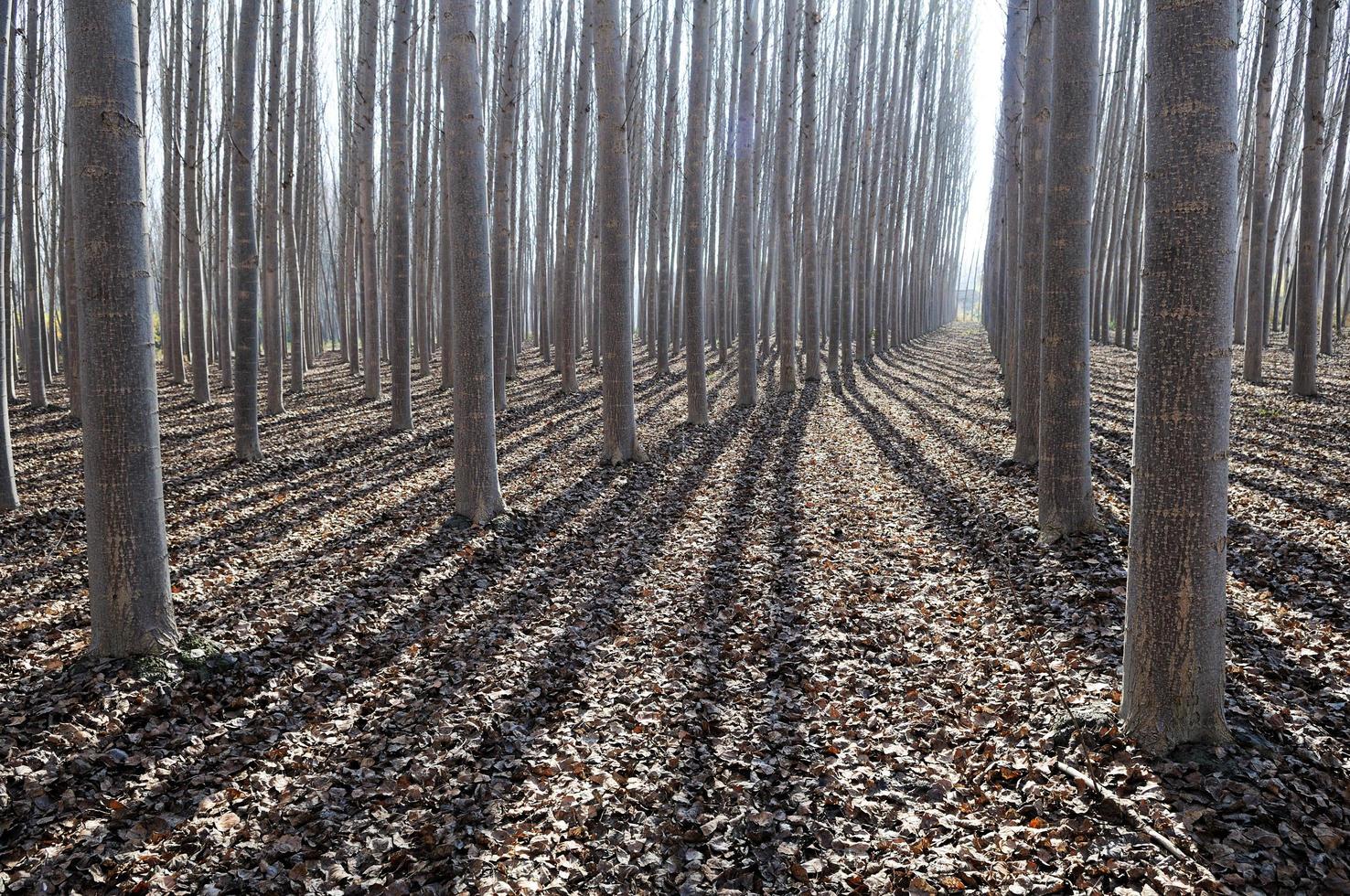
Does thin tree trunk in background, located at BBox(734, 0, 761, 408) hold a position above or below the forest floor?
above

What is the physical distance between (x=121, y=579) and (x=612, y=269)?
228 inches

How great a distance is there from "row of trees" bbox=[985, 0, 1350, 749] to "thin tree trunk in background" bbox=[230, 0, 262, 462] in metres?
7.77

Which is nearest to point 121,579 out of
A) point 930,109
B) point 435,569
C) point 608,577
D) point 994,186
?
point 435,569

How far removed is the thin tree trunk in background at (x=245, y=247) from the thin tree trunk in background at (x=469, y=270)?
3.49 m

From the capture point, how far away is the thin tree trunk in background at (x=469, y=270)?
20.3 ft

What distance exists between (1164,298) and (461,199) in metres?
5.07

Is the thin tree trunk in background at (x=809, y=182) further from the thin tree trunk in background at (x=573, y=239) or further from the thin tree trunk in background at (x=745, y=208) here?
the thin tree trunk in background at (x=573, y=239)

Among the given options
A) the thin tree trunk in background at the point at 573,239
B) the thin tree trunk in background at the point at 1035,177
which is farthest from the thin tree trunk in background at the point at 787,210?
the thin tree trunk in background at the point at 1035,177

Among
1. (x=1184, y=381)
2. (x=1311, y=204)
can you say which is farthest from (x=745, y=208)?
(x=1184, y=381)

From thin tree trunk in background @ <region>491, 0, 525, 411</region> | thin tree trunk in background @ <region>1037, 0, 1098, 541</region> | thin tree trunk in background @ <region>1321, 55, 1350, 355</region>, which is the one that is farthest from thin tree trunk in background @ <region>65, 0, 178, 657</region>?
thin tree trunk in background @ <region>1321, 55, 1350, 355</region>

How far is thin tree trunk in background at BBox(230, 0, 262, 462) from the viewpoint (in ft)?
28.3

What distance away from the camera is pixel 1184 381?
2.73 m

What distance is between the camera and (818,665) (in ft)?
13.6

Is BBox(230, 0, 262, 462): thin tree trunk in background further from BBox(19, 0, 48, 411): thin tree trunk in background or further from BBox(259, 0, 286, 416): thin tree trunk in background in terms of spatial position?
BBox(19, 0, 48, 411): thin tree trunk in background
